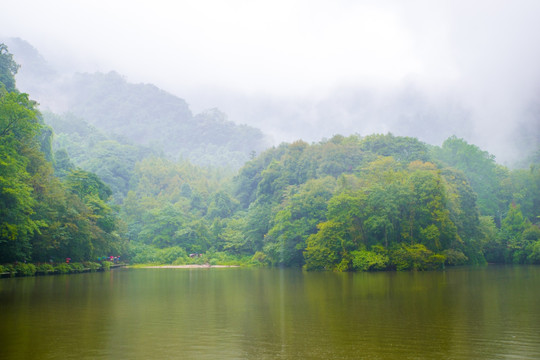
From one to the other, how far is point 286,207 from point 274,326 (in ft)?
117

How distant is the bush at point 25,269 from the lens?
30.2 m

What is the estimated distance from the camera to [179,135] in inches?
6324

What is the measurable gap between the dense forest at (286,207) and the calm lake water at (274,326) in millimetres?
14569

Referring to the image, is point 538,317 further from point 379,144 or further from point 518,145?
point 518,145

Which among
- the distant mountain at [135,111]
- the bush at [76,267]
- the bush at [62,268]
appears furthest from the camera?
the distant mountain at [135,111]

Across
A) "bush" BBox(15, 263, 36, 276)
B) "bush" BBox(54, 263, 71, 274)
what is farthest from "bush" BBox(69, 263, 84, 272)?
"bush" BBox(15, 263, 36, 276)

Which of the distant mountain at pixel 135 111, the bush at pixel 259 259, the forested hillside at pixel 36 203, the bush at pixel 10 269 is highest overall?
the distant mountain at pixel 135 111

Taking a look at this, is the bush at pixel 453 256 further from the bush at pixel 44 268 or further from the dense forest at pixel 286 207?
the bush at pixel 44 268

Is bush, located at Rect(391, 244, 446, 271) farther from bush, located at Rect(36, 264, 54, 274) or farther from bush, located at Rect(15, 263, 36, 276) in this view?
bush, located at Rect(15, 263, 36, 276)

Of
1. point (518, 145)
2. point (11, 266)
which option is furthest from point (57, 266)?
point (518, 145)

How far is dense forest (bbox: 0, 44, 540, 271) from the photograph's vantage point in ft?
111

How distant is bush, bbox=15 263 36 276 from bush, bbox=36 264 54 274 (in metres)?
1.25

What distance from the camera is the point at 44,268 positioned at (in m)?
33.4

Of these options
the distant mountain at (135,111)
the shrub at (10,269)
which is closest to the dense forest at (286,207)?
the shrub at (10,269)
